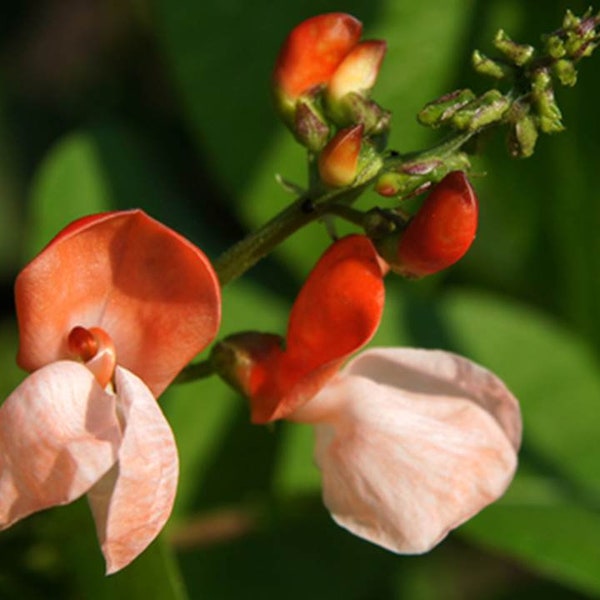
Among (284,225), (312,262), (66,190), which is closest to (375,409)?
(284,225)

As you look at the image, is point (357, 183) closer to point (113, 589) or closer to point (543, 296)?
point (113, 589)

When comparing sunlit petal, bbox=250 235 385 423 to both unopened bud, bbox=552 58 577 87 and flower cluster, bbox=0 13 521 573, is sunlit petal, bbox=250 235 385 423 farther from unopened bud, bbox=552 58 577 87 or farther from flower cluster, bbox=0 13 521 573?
unopened bud, bbox=552 58 577 87

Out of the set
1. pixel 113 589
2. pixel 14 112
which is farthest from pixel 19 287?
pixel 14 112

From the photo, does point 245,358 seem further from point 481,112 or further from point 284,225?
point 481,112

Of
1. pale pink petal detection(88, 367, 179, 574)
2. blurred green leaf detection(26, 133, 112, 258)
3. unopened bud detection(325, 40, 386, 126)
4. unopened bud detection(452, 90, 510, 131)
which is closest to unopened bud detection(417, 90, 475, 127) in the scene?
unopened bud detection(452, 90, 510, 131)

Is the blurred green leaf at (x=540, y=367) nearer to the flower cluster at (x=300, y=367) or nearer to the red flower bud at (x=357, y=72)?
the flower cluster at (x=300, y=367)

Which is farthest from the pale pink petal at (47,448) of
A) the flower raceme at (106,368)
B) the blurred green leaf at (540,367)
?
the blurred green leaf at (540,367)
